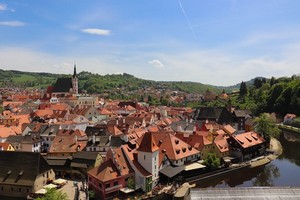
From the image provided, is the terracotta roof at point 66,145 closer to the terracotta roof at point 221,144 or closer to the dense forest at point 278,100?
the terracotta roof at point 221,144

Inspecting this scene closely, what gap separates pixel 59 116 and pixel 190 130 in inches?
1338

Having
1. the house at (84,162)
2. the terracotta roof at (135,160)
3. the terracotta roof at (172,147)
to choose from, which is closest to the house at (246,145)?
the terracotta roof at (172,147)

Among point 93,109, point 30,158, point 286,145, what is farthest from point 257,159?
point 93,109

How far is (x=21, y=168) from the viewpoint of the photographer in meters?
34.2

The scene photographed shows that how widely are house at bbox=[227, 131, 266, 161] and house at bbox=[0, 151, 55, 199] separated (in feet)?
93.9

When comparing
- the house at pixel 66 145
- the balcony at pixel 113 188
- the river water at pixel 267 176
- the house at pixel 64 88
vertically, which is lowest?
the river water at pixel 267 176

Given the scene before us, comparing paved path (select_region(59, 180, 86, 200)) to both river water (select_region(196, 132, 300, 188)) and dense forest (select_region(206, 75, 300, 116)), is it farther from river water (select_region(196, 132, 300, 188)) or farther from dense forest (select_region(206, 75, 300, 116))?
dense forest (select_region(206, 75, 300, 116))

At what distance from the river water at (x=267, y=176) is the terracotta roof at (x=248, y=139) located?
3.98m

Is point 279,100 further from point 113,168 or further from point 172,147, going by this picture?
point 113,168

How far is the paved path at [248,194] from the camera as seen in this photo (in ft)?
86.3

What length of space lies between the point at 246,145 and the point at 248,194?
23.3 meters

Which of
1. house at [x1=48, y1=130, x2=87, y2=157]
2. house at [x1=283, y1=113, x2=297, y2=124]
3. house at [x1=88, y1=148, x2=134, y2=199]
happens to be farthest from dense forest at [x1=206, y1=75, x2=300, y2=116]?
house at [x1=88, y1=148, x2=134, y2=199]

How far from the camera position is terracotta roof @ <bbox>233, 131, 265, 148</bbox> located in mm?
48969

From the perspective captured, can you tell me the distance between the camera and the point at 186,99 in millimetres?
179000
